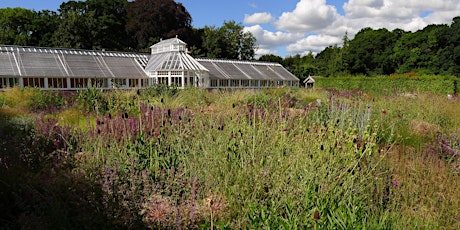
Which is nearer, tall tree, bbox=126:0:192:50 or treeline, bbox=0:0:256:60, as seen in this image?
treeline, bbox=0:0:256:60

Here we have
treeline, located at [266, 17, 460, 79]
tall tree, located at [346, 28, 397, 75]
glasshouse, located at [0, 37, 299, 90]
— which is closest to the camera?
glasshouse, located at [0, 37, 299, 90]

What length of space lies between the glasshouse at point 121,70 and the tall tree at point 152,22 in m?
12.7

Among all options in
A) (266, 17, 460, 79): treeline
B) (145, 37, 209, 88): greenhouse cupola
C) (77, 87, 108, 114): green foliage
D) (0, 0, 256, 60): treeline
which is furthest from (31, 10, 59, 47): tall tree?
(77, 87, 108, 114): green foliage

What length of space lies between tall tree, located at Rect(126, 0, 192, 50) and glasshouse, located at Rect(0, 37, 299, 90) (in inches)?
501

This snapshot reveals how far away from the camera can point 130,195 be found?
2842 millimetres

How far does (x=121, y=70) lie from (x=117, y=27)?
2079 cm

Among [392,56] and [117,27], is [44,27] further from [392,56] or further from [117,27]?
[392,56]

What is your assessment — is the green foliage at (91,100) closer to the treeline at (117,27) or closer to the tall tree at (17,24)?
the treeline at (117,27)

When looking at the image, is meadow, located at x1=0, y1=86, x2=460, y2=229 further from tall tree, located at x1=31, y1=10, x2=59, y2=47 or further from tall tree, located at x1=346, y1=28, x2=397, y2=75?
tall tree, located at x1=346, y1=28, x2=397, y2=75

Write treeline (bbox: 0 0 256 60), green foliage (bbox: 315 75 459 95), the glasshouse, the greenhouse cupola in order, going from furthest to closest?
treeline (bbox: 0 0 256 60)
the greenhouse cupola
green foliage (bbox: 315 75 459 95)
the glasshouse

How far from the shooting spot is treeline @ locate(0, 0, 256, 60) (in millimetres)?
35406

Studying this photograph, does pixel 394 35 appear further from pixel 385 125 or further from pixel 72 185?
pixel 72 185

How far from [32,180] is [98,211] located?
2.76 feet

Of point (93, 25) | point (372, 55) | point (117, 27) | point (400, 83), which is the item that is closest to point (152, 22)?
point (117, 27)
